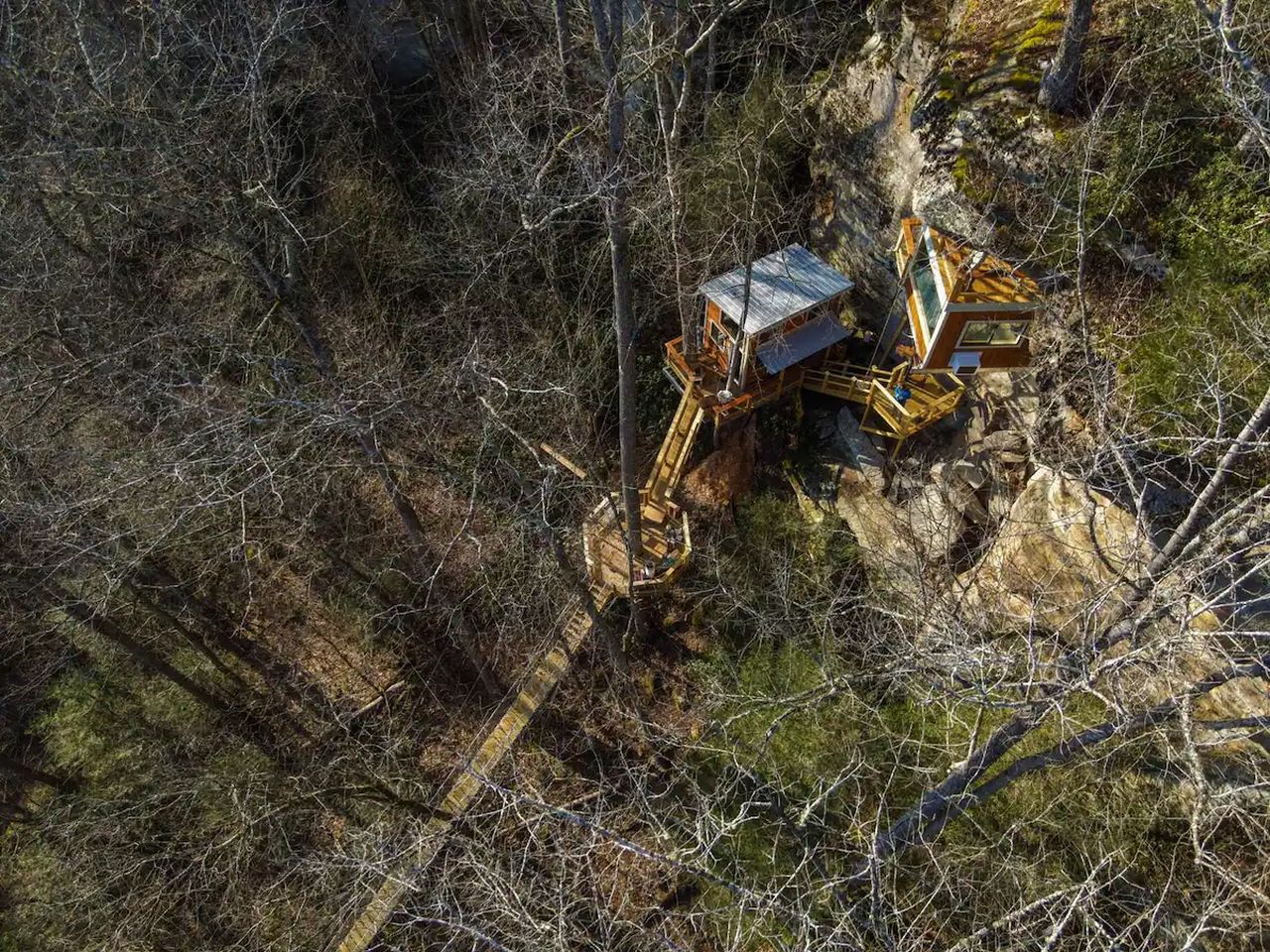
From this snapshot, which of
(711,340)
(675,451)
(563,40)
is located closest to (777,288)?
(711,340)

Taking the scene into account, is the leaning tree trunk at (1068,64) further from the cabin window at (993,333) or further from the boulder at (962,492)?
the boulder at (962,492)

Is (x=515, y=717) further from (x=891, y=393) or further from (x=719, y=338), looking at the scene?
(x=891, y=393)

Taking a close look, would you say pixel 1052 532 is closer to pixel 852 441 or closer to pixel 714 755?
pixel 852 441

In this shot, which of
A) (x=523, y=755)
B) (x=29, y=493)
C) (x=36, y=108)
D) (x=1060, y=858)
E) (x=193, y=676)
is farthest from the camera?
(x=193, y=676)

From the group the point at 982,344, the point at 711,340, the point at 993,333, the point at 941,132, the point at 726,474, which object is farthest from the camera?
the point at 726,474

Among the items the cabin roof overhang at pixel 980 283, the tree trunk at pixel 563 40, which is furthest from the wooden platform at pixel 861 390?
the tree trunk at pixel 563 40

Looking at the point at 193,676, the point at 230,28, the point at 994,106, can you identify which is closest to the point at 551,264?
the point at 230,28
